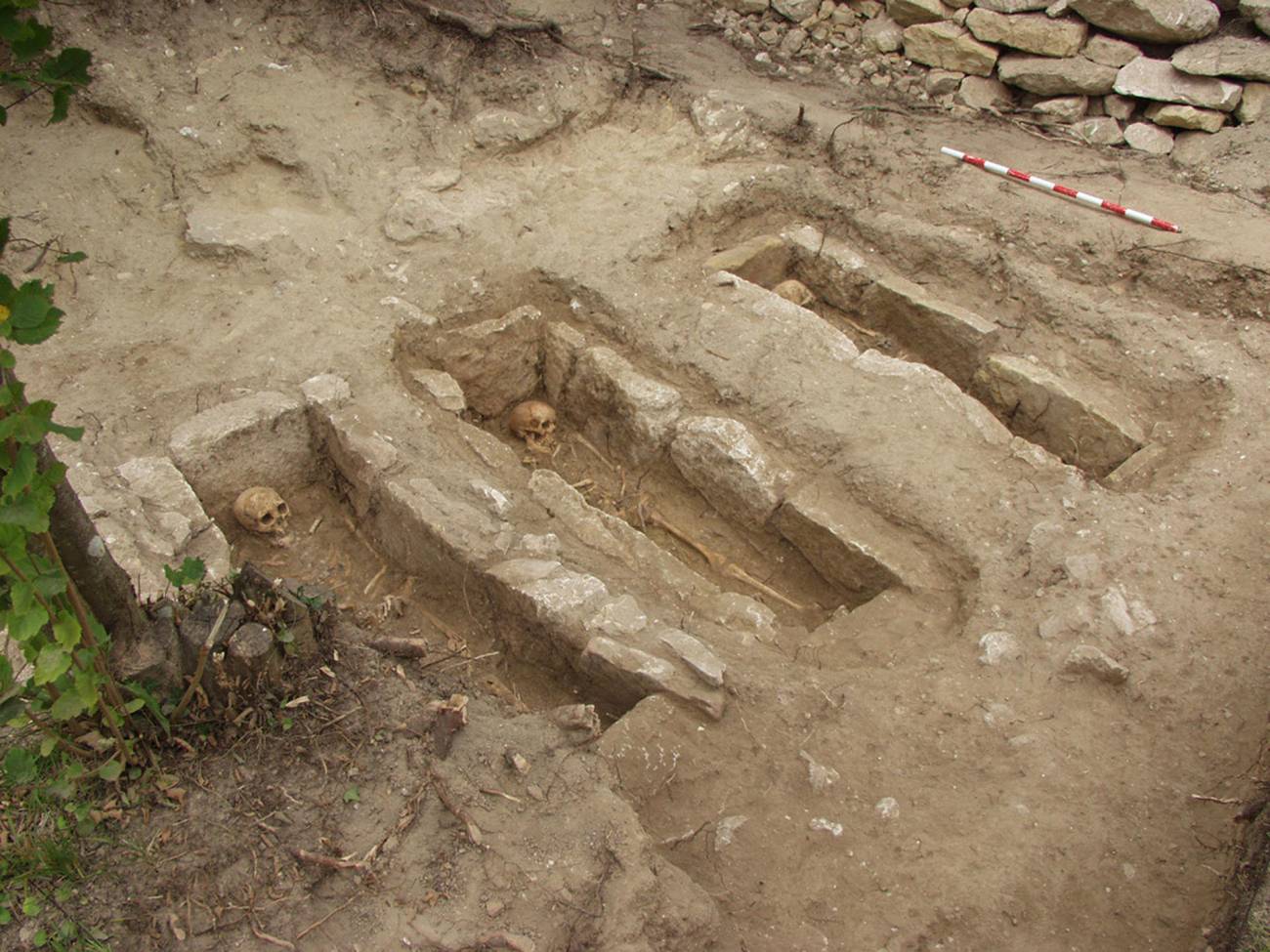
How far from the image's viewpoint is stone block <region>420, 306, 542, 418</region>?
542 centimetres

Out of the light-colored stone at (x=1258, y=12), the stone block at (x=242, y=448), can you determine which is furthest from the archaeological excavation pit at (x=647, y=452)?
the light-colored stone at (x=1258, y=12)

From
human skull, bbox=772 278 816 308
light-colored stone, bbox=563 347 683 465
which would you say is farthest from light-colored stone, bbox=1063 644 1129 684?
human skull, bbox=772 278 816 308

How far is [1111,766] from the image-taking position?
3.61 meters

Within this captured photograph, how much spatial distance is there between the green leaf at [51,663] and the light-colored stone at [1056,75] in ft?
22.7

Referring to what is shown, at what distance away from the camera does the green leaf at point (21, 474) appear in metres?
2.05

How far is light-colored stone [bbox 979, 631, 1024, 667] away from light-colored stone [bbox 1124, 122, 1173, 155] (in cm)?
430

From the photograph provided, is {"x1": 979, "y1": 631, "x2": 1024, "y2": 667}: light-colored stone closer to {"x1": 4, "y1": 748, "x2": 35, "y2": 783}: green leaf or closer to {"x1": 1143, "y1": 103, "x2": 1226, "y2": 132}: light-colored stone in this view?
{"x1": 4, "y1": 748, "x2": 35, "y2": 783}: green leaf

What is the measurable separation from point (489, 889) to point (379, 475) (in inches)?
84.8

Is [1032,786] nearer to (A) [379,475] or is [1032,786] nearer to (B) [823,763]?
(B) [823,763]

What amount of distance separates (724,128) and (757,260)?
42.3 inches

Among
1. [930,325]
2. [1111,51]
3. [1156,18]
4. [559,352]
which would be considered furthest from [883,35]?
[559,352]

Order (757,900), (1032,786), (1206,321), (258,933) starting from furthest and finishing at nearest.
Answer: (1206,321) → (1032,786) → (757,900) → (258,933)

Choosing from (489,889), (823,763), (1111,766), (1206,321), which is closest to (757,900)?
(823,763)

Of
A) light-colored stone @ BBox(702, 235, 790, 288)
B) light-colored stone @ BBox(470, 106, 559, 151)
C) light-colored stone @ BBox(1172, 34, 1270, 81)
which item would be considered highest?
light-colored stone @ BBox(1172, 34, 1270, 81)
